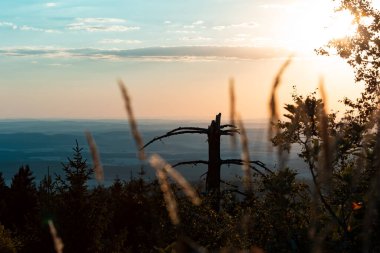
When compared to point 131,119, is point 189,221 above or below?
below

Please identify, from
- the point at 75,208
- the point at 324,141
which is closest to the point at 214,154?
the point at 75,208

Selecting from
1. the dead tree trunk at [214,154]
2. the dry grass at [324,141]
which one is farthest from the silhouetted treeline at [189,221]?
the dead tree trunk at [214,154]

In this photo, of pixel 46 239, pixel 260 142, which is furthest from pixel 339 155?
pixel 46 239

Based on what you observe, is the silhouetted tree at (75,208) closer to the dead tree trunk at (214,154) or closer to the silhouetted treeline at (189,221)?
the silhouetted treeline at (189,221)

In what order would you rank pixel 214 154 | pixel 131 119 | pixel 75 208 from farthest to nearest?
1. pixel 214 154
2. pixel 75 208
3. pixel 131 119

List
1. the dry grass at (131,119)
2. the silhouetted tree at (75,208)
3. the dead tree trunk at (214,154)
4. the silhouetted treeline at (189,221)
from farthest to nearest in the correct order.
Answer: the dead tree trunk at (214,154) < the silhouetted tree at (75,208) < the silhouetted treeline at (189,221) < the dry grass at (131,119)

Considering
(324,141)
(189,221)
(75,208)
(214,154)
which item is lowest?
(189,221)

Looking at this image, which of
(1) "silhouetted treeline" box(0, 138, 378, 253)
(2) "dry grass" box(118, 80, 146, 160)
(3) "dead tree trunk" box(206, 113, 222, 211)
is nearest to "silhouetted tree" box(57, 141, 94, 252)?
(1) "silhouetted treeline" box(0, 138, 378, 253)

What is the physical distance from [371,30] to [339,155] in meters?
11.1

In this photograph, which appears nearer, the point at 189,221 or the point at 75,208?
the point at 189,221

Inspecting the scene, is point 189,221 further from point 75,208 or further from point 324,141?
point 324,141

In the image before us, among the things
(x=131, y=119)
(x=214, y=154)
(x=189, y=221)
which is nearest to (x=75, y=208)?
(x=189, y=221)

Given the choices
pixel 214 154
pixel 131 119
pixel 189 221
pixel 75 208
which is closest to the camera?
pixel 131 119

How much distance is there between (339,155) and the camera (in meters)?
7.57
